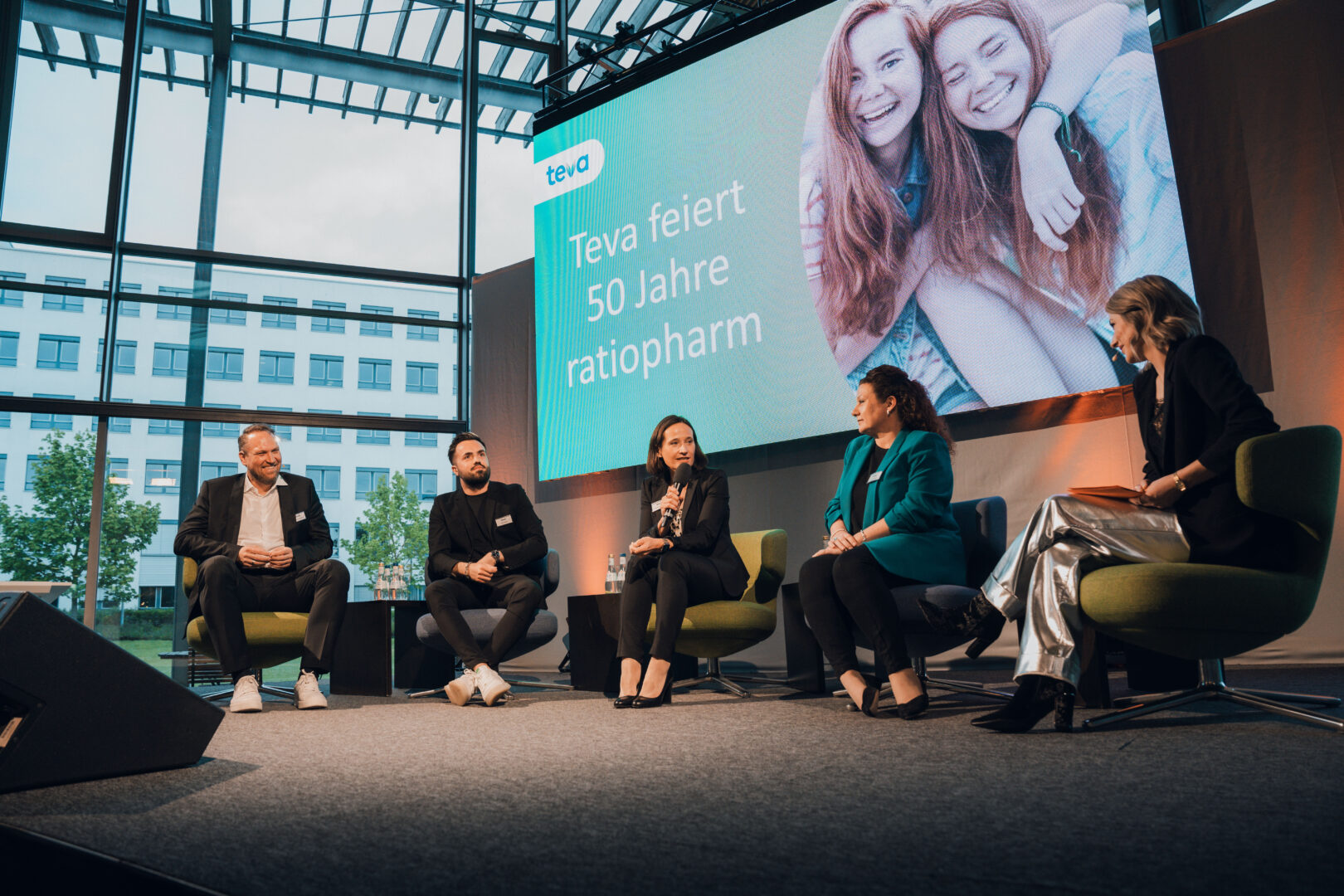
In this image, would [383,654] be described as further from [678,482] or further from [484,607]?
[678,482]

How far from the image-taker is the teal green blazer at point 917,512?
2.76 m

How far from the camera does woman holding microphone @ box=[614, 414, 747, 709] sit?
3.12 metres

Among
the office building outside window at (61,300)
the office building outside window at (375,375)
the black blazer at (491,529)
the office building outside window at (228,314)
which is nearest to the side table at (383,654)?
the black blazer at (491,529)

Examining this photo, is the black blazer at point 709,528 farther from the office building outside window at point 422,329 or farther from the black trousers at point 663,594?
the office building outside window at point 422,329

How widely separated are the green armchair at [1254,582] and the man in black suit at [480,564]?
2.15m

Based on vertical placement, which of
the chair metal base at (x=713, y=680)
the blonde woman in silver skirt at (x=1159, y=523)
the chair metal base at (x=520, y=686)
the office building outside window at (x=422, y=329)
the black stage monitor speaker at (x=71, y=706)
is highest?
the office building outside window at (x=422, y=329)

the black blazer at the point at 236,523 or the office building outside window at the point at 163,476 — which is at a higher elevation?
the office building outside window at the point at 163,476

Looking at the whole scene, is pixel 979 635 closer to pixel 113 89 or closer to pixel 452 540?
pixel 452 540

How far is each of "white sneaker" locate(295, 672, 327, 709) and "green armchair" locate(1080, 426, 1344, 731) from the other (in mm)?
2690

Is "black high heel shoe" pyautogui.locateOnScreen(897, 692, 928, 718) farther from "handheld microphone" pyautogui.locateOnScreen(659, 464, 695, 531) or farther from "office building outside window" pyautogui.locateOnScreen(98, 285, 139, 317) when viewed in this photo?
"office building outside window" pyautogui.locateOnScreen(98, 285, 139, 317)

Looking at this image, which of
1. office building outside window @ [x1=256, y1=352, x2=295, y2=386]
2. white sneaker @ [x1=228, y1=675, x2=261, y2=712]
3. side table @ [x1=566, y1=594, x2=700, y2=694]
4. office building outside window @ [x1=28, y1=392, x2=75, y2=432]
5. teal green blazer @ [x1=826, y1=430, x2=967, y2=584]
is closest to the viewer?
teal green blazer @ [x1=826, y1=430, x2=967, y2=584]

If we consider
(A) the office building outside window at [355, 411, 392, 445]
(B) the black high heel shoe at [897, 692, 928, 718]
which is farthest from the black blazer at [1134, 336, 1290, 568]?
(A) the office building outside window at [355, 411, 392, 445]

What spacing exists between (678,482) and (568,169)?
2.86 m

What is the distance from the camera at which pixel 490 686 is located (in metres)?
3.31
